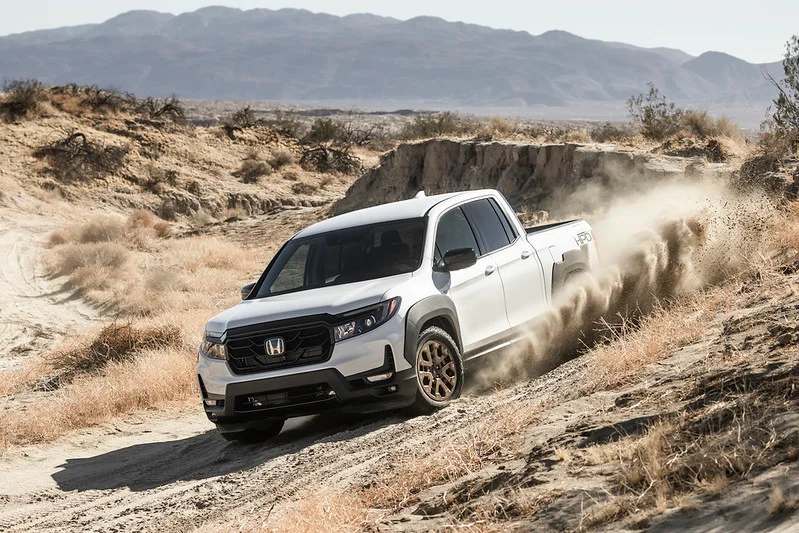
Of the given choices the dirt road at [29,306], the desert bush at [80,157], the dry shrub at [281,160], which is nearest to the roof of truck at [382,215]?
the dirt road at [29,306]

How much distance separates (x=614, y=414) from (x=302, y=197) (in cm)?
4286

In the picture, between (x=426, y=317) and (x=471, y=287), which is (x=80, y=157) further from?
(x=426, y=317)

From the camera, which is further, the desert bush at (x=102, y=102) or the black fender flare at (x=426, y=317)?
the desert bush at (x=102, y=102)

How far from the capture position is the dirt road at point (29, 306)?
65.7 feet

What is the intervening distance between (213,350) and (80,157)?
43.7m

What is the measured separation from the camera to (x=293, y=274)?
9.49 metres

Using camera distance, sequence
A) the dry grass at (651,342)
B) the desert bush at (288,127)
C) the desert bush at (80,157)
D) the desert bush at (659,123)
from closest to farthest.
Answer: the dry grass at (651,342) → the desert bush at (659,123) → the desert bush at (80,157) → the desert bush at (288,127)

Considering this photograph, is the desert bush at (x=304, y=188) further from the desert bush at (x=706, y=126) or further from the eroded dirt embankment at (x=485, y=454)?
the eroded dirt embankment at (x=485, y=454)

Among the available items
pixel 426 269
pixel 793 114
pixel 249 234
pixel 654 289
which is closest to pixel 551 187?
pixel 793 114

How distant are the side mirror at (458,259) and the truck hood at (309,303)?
13.8 inches

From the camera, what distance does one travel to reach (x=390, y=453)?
24.4 ft

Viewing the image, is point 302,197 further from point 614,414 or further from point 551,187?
point 614,414

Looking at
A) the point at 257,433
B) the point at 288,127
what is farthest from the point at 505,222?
the point at 288,127

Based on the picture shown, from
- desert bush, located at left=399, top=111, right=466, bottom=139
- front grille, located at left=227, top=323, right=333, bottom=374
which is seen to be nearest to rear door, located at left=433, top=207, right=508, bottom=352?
front grille, located at left=227, top=323, right=333, bottom=374
